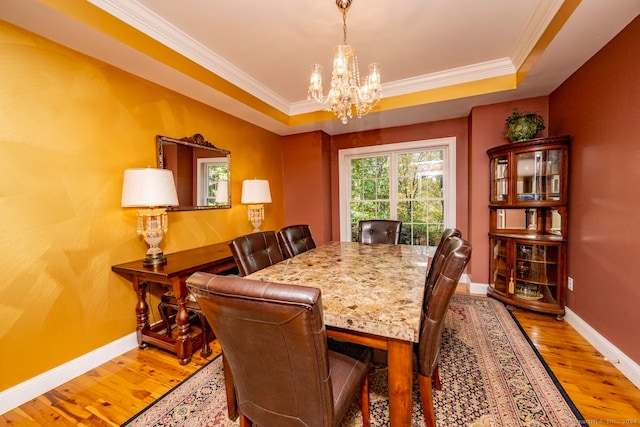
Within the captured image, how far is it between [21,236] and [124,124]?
1077mm

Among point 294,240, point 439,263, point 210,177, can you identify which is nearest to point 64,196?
point 210,177

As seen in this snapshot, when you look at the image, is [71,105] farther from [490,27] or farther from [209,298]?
[490,27]

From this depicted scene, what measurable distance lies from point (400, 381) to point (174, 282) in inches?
65.4

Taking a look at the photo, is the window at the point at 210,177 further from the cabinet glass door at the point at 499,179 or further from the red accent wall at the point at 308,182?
the cabinet glass door at the point at 499,179

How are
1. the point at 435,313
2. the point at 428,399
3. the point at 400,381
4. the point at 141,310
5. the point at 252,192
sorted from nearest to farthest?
the point at 400,381
the point at 435,313
the point at 428,399
the point at 141,310
the point at 252,192

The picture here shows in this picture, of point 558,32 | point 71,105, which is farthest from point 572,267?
point 71,105

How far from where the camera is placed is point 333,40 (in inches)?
91.6

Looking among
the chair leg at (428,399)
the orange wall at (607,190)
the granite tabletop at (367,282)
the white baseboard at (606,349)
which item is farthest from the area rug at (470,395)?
the granite tabletop at (367,282)

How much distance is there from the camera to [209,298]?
844mm

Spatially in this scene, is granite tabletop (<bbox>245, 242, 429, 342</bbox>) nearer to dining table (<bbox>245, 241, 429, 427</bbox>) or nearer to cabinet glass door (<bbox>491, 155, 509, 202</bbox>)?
dining table (<bbox>245, 241, 429, 427</bbox>)

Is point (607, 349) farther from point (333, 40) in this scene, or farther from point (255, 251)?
point (333, 40)

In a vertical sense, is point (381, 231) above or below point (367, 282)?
above

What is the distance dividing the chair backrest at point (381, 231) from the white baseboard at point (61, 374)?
240 cm

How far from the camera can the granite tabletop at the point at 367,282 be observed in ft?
3.35
